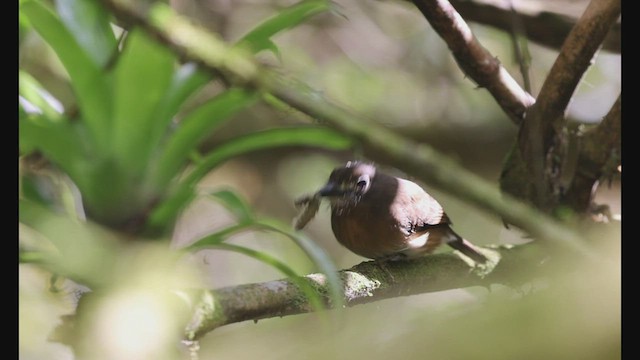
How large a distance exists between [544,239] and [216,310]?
0.44m

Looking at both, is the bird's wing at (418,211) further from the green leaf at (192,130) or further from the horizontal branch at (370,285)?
the green leaf at (192,130)

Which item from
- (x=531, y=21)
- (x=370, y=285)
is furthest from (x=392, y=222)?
(x=531, y=21)

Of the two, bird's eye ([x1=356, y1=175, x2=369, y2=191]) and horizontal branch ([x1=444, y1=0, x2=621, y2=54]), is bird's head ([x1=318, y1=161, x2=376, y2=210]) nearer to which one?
bird's eye ([x1=356, y1=175, x2=369, y2=191])

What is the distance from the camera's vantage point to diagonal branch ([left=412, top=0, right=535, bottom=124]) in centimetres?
89

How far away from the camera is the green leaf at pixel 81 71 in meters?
0.82

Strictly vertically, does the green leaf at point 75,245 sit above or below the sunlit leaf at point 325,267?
above

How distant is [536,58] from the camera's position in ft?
5.17

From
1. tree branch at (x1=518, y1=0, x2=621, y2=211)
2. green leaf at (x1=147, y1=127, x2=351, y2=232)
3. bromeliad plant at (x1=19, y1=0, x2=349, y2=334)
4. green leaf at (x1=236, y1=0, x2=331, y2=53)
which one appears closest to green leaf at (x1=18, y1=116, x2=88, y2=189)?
bromeliad plant at (x1=19, y1=0, x2=349, y2=334)

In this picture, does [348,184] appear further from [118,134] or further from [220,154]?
[118,134]

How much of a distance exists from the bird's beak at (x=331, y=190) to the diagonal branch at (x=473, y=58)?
25 cm

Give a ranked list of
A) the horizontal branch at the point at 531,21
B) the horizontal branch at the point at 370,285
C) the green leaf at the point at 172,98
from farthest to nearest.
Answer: the horizontal branch at the point at 531,21
the green leaf at the point at 172,98
the horizontal branch at the point at 370,285

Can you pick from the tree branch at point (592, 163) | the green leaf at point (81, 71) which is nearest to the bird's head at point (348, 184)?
the green leaf at point (81, 71)
